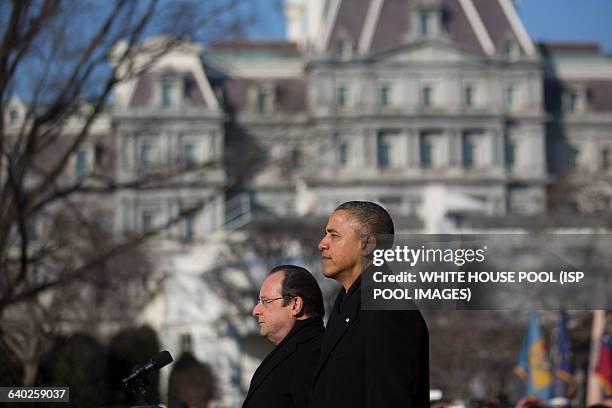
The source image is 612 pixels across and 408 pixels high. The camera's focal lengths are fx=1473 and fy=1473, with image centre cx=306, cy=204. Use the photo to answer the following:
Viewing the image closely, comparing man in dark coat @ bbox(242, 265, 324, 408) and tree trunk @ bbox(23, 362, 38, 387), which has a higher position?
man in dark coat @ bbox(242, 265, 324, 408)

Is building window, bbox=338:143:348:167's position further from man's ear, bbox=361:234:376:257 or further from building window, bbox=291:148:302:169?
man's ear, bbox=361:234:376:257

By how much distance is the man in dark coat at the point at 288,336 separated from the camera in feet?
16.1

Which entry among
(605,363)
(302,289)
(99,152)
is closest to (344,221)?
(302,289)

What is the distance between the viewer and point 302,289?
506 centimetres

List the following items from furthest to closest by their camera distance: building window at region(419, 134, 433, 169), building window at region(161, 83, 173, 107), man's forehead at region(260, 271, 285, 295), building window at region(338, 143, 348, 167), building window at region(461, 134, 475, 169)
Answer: building window at region(461, 134, 475, 169) < building window at region(419, 134, 433, 169) < building window at region(338, 143, 348, 167) < building window at region(161, 83, 173, 107) < man's forehead at region(260, 271, 285, 295)

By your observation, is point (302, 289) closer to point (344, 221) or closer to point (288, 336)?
point (288, 336)

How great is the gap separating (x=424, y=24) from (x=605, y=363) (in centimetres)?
6903

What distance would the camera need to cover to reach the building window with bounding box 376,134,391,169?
3253 inches

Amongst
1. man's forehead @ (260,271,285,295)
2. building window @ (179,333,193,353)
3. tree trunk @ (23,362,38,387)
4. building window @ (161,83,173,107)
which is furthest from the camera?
building window @ (161,83,173,107)

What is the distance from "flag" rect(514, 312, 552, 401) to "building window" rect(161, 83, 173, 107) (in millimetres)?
59008

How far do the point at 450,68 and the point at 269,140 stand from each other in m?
67.5

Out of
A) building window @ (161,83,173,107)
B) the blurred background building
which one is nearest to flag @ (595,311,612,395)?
the blurred background building

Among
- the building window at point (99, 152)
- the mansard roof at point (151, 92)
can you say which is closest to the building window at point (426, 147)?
the mansard roof at point (151, 92)

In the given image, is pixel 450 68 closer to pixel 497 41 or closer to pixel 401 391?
pixel 497 41
